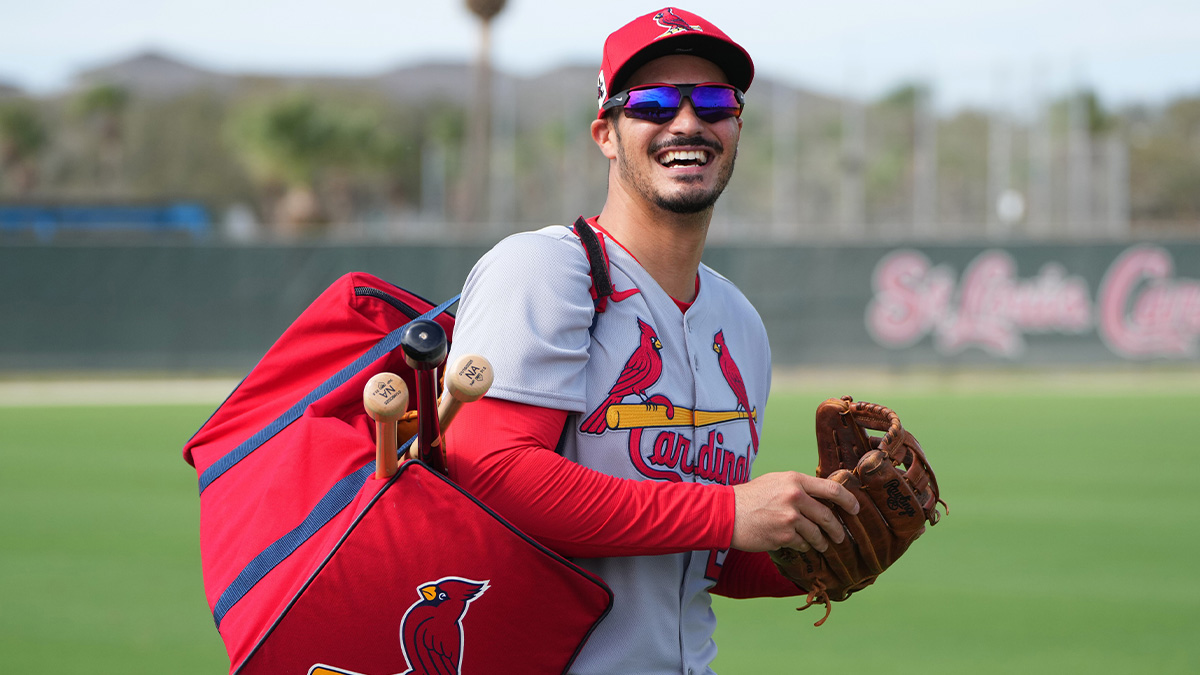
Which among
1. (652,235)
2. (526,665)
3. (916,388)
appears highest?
(652,235)

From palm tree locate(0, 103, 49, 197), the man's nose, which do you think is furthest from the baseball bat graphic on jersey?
palm tree locate(0, 103, 49, 197)

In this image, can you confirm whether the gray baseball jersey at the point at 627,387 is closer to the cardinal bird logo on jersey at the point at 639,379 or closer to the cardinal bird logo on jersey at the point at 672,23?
the cardinal bird logo on jersey at the point at 639,379

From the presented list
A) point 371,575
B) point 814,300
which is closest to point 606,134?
point 371,575

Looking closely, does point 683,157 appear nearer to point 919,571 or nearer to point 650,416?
point 650,416

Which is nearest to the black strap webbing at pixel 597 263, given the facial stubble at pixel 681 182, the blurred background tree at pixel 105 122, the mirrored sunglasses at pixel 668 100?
the facial stubble at pixel 681 182

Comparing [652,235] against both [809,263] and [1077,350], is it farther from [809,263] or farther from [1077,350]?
[1077,350]

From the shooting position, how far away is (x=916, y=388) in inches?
661

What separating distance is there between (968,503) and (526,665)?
23.0 ft

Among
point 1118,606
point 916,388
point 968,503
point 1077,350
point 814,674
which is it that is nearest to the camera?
point 814,674

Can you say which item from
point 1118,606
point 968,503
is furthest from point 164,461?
point 1118,606

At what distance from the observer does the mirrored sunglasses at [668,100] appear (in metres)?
2.10

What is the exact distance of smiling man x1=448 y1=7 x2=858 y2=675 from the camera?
180 centimetres

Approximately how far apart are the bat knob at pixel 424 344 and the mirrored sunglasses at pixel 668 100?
2.23 ft

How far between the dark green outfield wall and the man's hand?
54.0 feet
